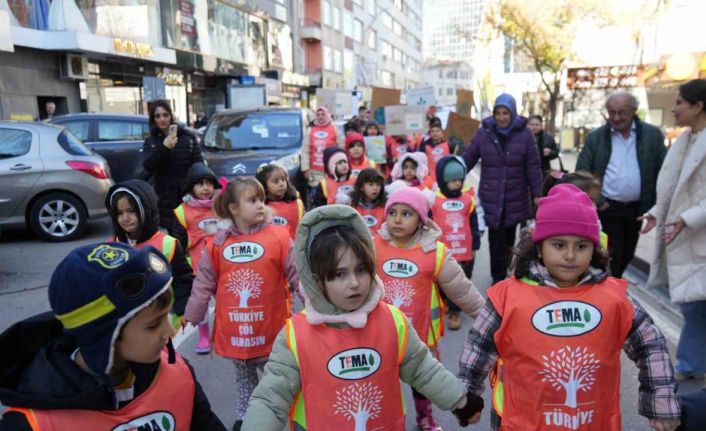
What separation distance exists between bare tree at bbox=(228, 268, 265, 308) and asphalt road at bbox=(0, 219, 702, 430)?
884 millimetres

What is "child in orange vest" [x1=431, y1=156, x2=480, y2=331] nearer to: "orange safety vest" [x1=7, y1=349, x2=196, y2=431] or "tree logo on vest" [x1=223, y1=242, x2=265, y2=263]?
"tree logo on vest" [x1=223, y1=242, x2=265, y2=263]

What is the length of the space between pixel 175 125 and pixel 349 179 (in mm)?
1998

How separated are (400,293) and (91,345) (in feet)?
6.74

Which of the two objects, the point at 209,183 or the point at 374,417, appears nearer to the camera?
the point at 374,417

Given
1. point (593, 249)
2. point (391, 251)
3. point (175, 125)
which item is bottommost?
point (391, 251)

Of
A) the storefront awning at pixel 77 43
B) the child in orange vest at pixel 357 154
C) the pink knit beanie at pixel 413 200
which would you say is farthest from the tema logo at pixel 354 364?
the storefront awning at pixel 77 43

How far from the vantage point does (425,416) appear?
132 inches

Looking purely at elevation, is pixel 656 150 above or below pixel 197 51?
below

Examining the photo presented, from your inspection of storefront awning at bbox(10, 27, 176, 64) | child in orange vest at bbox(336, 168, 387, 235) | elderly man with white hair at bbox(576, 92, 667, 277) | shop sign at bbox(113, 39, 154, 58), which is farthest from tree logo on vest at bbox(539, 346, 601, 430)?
shop sign at bbox(113, 39, 154, 58)

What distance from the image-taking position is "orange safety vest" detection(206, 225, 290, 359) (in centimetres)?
329

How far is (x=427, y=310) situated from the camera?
3.33 metres

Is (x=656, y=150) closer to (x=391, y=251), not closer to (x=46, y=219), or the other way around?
(x=391, y=251)

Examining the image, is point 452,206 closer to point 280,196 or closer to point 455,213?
point 455,213

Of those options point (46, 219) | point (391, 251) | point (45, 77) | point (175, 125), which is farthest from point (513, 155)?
point (45, 77)
